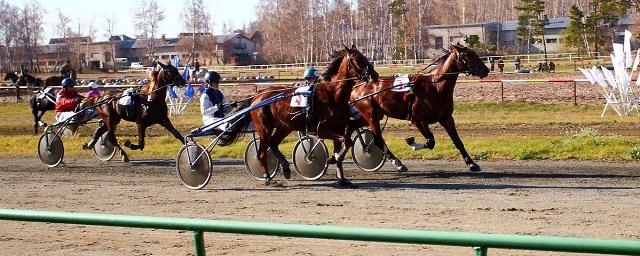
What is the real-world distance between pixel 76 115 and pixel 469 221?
928cm

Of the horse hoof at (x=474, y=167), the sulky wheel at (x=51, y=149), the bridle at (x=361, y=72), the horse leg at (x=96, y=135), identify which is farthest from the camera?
the horse leg at (x=96, y=135)

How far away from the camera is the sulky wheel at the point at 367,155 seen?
13.3 metres

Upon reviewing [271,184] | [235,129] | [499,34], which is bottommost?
[271,184]

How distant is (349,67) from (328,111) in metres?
0.62

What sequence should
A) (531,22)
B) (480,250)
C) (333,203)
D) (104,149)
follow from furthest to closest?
(531,22) < (104,149) < (333,203) < (480,250)

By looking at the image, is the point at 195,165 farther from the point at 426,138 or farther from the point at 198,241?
the point at 198,241

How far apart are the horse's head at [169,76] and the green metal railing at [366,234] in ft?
36.7

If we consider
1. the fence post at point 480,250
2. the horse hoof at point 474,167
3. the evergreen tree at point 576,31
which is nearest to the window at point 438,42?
the evergreen tree at point 576,31

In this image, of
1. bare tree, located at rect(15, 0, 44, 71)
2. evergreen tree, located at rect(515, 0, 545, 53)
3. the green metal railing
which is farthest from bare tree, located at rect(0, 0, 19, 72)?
the green metal railing

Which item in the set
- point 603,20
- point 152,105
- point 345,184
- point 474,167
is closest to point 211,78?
point 345,184

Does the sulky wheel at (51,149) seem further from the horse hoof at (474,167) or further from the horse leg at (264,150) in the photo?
the horse hoof at (474,167)

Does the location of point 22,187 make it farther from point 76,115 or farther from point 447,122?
point 447,122

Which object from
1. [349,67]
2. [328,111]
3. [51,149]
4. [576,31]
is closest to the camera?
[328,111]

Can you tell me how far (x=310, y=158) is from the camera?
12352 mm
